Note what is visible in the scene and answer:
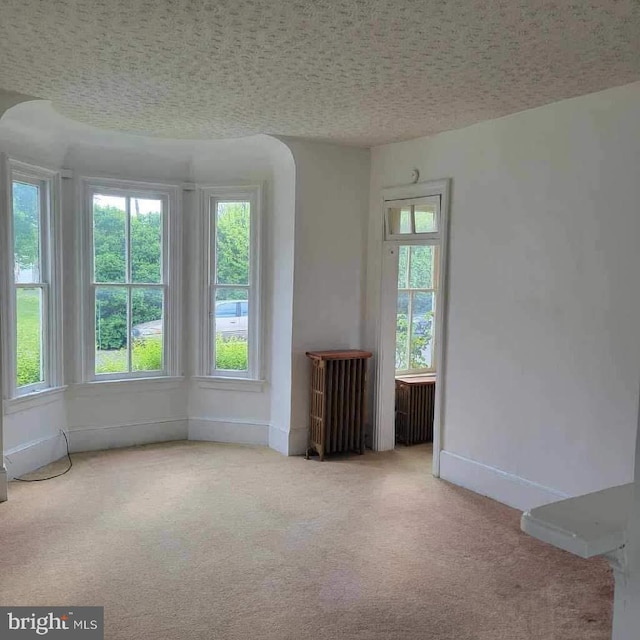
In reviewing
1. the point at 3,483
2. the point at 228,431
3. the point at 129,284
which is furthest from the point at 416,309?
the point at 3,483

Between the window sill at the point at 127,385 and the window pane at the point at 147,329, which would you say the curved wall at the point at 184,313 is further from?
Answer: the window pane at the point at 147,329

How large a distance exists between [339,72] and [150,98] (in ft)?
4.24

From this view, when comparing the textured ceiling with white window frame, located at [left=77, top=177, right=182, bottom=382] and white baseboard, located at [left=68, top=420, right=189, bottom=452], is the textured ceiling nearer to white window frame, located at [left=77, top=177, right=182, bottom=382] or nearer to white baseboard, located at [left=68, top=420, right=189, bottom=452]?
white window frame, located at [left=77, top=177, right=182, bottom=382]

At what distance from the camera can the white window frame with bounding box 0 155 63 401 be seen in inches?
172

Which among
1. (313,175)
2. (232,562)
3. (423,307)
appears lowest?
(232,562)

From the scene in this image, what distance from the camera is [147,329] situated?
212 inches

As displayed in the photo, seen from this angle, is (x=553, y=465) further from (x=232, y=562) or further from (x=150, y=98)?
(x=150, y=98)

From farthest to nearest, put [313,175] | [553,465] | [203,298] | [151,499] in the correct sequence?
1. [203,298]
2. [313,175]
3. [151,499]
4. [553,465]

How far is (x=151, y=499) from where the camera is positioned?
4062 millimetres

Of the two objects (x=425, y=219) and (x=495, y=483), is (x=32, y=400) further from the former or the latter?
(x=425, y=219)

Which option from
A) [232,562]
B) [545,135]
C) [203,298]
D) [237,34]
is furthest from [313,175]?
[232,562]

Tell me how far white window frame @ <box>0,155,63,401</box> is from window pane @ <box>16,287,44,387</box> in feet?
0.13

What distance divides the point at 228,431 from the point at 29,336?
1.87m

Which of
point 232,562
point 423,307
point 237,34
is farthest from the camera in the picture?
point 423,307
